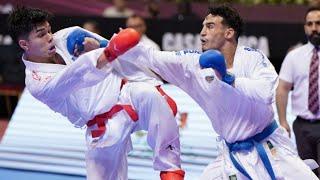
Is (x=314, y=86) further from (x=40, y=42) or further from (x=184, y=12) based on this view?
(x=184, y=12)

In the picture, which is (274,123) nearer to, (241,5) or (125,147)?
(125,147)

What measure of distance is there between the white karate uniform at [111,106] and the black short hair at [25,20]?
20cm

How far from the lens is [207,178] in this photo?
512 centimetres

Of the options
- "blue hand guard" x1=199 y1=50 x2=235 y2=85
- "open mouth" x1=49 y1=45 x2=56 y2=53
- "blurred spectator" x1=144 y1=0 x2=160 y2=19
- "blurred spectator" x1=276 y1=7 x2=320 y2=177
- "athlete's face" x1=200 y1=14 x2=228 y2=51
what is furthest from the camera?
"blurred spectator" x1=144 y1=0 x2=160 y2=19

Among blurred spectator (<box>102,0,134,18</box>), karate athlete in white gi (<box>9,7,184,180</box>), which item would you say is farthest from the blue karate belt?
blurred spectator (<box>102,0,134,18</box>)

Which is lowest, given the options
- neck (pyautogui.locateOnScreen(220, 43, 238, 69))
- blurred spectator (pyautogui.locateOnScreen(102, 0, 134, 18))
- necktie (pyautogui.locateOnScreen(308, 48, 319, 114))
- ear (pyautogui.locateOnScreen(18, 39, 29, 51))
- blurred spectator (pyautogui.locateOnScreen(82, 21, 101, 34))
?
blurred spectator (pyautogui.locateOnScreen(102, 0, 134, 18))

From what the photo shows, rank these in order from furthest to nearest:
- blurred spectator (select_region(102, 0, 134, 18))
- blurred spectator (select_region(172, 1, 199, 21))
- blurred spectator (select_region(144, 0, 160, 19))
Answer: blurred spectator (select_region(102, 0, 134, 18)), blurred spectator (select_region(144, 0, 160, 19)), blurred spectator (select_region(172, 1, 199, 21))

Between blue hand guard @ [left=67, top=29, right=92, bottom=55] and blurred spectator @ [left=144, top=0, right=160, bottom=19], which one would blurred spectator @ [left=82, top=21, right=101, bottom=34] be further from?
blue hand guard @ [left=67, top=29, right=92, bottom=55]

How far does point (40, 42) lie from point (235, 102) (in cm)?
141

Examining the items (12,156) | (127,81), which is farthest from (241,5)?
(127,81)

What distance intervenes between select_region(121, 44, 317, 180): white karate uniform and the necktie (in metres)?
1.70

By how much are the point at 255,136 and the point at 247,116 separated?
0.64 feet

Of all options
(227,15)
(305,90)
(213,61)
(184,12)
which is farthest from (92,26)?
(213,61)

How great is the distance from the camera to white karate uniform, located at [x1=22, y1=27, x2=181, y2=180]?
513 centimetres
